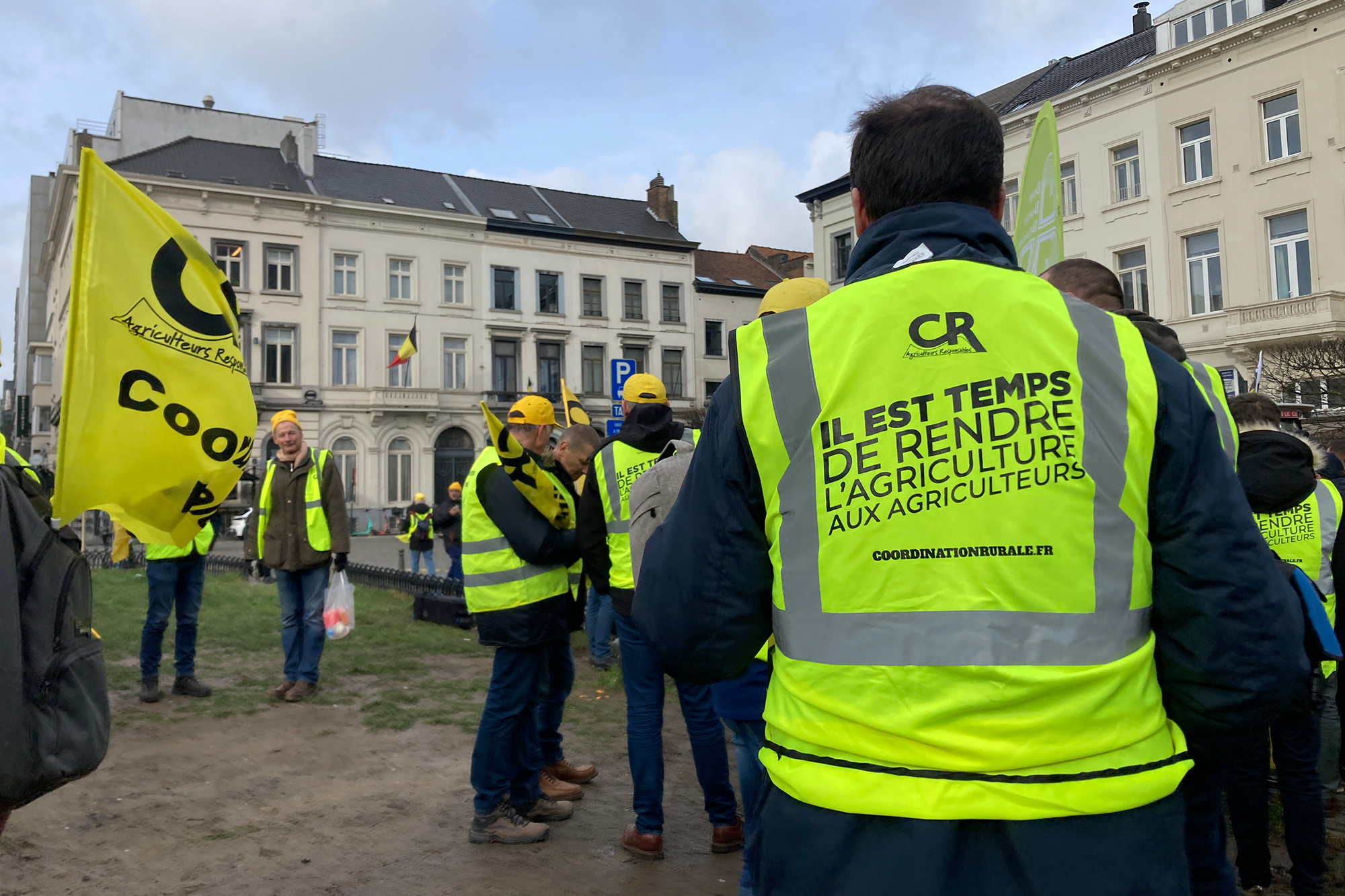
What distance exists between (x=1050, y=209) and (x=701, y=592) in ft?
11.2

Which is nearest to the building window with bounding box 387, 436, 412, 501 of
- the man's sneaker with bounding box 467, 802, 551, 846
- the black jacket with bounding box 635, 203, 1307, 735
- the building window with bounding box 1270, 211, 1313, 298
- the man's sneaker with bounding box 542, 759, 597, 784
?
the building window with bounding box 1270, 211, 1313, 298

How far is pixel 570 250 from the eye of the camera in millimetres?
41438

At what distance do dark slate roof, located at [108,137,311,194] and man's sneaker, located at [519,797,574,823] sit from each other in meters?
35.9

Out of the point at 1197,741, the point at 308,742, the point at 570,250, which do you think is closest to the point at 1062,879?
the point at 1197,741

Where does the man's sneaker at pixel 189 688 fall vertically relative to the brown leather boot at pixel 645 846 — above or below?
above

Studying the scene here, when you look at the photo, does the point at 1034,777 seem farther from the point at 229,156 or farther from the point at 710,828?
the point at 229,156

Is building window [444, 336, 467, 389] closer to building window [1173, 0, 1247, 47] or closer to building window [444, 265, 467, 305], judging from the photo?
building window [444, 265, 467, 305]

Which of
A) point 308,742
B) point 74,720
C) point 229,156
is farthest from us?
point 229,156

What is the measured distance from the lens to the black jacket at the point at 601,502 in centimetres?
440

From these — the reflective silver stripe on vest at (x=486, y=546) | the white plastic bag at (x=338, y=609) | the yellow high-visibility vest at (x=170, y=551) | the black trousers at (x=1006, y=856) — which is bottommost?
the white plastic bag at (x=338, y=609)

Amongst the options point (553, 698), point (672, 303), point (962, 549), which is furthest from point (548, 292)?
point (962, 549)

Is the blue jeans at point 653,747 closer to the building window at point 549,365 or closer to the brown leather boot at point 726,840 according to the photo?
the brown leather boot at point 726,840

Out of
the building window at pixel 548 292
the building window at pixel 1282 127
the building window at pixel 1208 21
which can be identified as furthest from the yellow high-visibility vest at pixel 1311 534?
the building window at pixel 548 292

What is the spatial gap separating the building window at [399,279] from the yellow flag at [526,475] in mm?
35483
